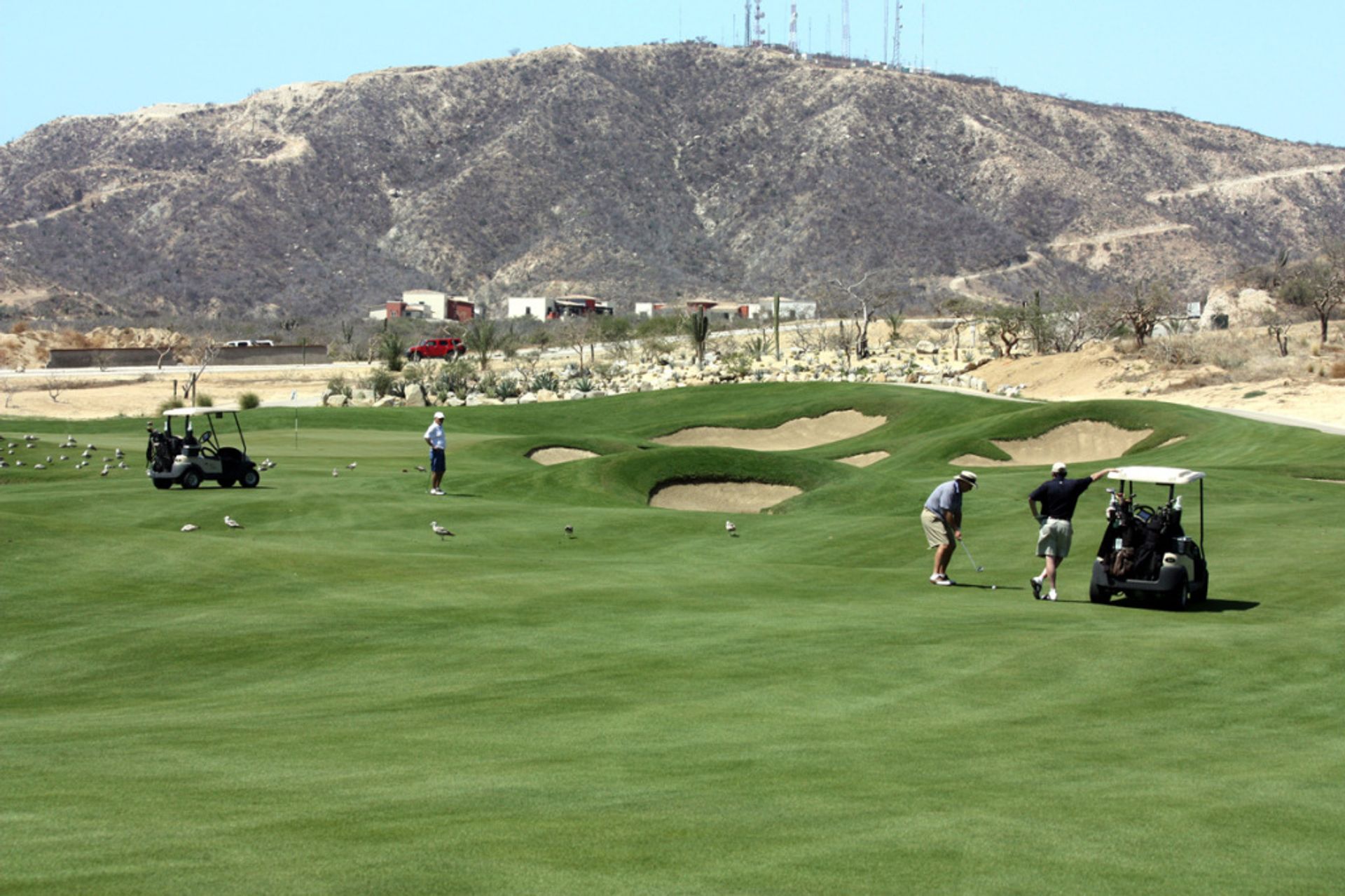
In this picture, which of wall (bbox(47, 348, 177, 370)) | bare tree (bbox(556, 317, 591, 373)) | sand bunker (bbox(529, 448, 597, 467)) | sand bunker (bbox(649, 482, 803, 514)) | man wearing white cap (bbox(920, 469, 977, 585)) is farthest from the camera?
bare tree (bbox(556, 317, 591, 373))

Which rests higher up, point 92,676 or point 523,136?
point 523,136

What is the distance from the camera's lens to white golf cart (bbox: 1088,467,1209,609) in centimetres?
2009

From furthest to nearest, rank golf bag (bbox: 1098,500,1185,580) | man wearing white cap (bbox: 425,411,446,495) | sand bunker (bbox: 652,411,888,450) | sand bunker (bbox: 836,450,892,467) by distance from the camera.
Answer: sand bunker (bbox: 652,411,888,450) → sand bunker (bbox: 836,450,892,467) → man wearing white cap (bbox: 425,411,446,495) → golf bag (bbox: 1098,500,1185,580)

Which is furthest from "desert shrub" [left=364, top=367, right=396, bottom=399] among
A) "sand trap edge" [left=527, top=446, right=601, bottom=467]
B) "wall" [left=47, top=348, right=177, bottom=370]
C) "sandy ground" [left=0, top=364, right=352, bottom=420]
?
"sand trap edge" [left=527, top=446, right=601, bottom=467]

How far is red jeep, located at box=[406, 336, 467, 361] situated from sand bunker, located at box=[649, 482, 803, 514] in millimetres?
67305

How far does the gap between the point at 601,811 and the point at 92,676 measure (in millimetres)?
8671

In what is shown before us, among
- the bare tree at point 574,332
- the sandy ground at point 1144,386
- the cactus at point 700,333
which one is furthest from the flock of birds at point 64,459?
the bare tree at point 574,332

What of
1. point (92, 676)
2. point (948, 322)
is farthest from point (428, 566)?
point (948, 322)

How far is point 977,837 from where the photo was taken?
856cm

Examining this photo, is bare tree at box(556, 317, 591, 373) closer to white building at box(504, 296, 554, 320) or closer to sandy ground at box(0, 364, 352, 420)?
white building at box(504, 296, 554, 320)

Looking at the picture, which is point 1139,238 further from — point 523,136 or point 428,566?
point 428,566

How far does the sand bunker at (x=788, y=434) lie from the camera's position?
5891cm

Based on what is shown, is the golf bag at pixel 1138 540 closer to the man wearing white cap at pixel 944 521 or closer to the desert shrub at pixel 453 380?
the man wearing white cap at pixel 944 521

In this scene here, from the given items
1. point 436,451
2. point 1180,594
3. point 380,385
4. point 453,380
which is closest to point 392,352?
point 453,380
